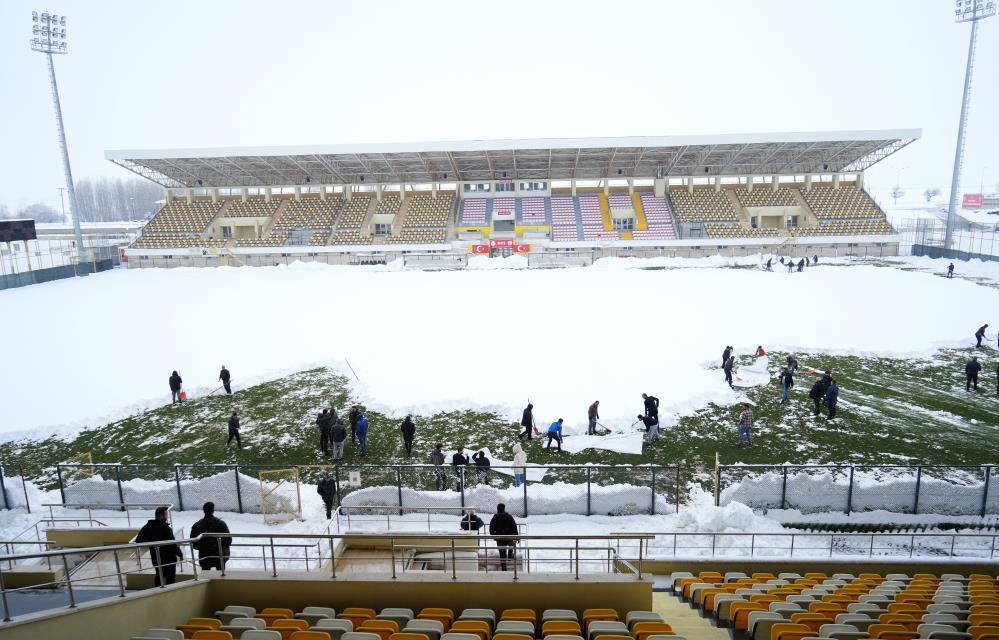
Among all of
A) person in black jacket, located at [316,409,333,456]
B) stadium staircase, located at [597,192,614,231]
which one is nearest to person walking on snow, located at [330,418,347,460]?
person in black jacket, located at [316,409,333,456]

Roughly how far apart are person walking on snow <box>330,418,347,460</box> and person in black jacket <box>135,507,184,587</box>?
6.16 meters

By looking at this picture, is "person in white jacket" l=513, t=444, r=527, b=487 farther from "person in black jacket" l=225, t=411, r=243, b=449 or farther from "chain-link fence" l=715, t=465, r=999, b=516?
"person in black jacket" l=225, t=411, r=243, b=449

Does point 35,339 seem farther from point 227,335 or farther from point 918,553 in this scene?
point 918,553

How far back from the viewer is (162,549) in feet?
22.4

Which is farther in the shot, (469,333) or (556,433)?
(469,333)

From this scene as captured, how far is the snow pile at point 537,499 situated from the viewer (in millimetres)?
11023

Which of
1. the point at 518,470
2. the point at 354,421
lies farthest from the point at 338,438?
the point at 518,470

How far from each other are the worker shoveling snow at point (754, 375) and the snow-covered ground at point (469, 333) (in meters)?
0.75

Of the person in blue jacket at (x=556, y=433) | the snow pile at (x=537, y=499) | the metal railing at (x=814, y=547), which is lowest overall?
the metal railing at (x=814, y=547)

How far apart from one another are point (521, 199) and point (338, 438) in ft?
163

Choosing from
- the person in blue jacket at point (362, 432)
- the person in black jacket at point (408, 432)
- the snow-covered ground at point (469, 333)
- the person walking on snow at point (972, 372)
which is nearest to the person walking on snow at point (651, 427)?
the snow-covered ground at point (469, 333)

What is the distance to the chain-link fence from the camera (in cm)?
1070

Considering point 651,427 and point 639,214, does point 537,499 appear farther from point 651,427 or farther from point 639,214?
point 639,214

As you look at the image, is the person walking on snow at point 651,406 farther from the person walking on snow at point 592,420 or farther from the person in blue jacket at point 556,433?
the person in blue jacket at point 556,433
